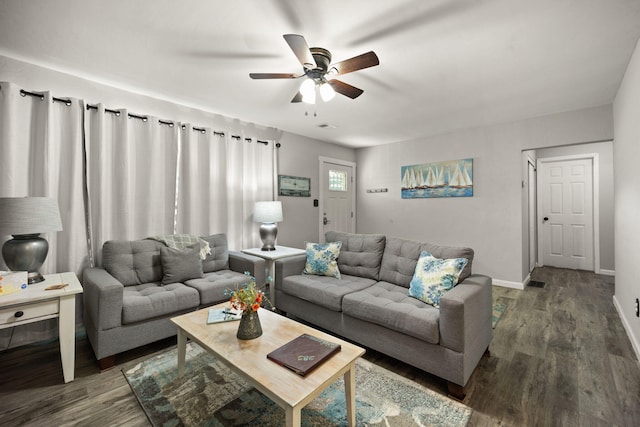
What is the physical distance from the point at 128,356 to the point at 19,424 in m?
0.72

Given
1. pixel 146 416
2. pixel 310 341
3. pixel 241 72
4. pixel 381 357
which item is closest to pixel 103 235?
pixel 146 416

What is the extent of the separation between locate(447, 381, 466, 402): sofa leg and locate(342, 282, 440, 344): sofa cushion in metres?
0.27

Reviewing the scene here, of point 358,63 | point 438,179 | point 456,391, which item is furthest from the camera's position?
point 438,179

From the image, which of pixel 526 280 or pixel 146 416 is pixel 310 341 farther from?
pixel 526 280

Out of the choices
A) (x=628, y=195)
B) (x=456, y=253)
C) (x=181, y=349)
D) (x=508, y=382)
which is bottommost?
(x=508, y=382)

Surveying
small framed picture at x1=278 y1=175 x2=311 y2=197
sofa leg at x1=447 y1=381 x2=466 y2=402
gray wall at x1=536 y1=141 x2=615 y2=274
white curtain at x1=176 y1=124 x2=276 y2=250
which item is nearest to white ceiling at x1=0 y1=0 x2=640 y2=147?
white curtain at x1=176 y1=124 x2=276 y2=250

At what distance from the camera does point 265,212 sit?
3.78 m

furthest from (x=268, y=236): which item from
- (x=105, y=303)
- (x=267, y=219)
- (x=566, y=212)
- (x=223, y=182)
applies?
(x=566, y=212)

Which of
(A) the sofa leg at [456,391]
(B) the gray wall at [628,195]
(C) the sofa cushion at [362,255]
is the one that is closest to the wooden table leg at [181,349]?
(C) the sofa cushion at [362,255]

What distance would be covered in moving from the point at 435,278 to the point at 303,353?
1.22 meters

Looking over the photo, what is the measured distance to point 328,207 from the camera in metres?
5.29

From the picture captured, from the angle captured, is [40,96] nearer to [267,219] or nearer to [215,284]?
[215,284]

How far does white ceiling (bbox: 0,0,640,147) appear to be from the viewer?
70.0 inches

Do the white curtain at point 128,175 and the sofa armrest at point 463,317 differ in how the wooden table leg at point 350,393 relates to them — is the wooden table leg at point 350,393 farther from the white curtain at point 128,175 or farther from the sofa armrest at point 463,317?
the white curtain at point 128,175
